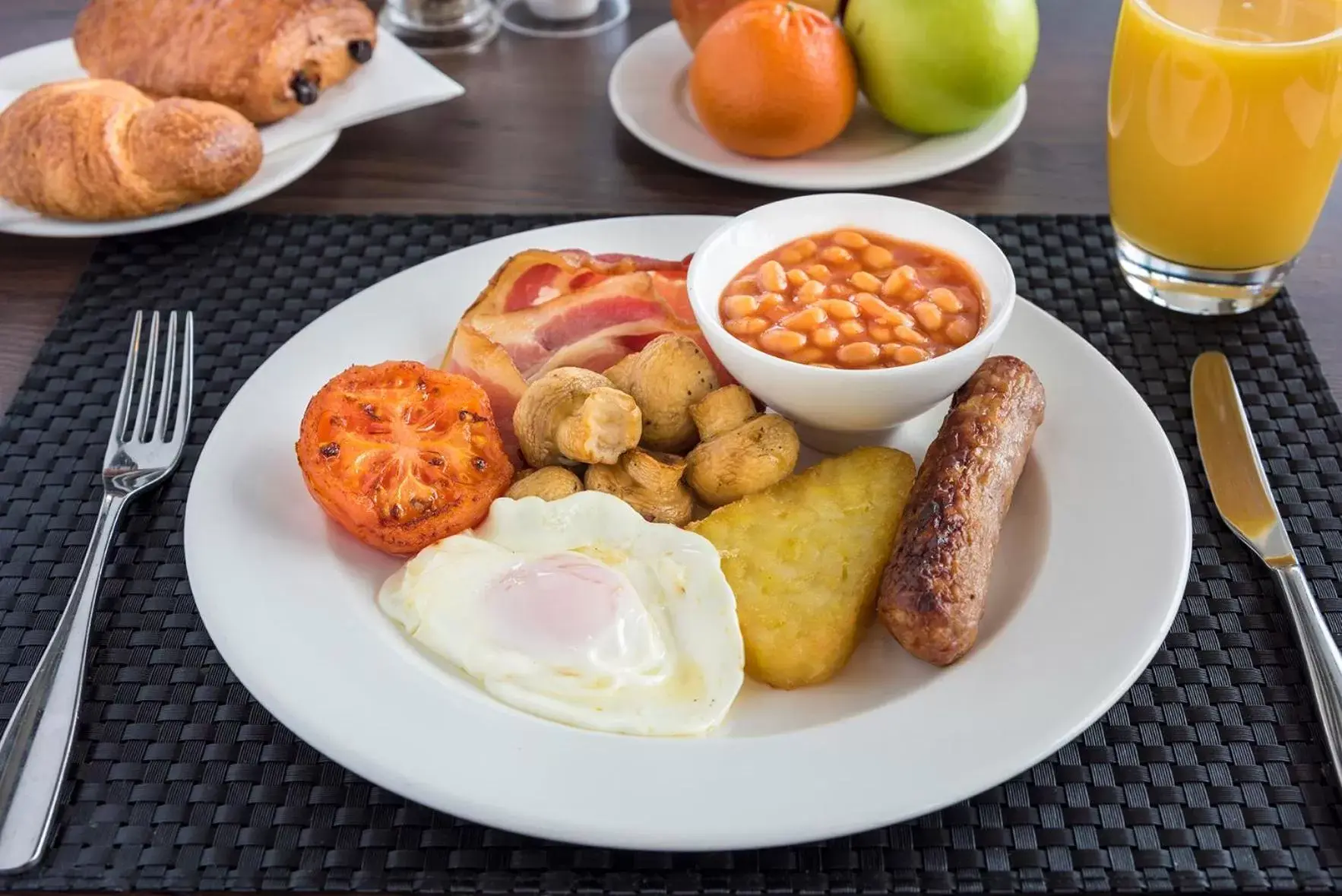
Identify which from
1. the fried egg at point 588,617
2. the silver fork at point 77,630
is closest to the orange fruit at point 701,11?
the silver fork at point 77,630

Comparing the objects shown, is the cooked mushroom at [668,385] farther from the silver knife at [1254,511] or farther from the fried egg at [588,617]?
the silver knife at [1254,511]

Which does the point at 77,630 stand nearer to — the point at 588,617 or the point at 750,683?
the point at 588,617

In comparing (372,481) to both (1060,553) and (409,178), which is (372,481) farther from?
(409,178)

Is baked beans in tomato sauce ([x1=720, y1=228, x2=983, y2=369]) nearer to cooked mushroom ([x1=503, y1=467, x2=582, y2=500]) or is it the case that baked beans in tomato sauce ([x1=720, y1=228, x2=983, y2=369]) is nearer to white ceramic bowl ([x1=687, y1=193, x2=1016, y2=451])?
white ceramic bowl ([x1=687, y1=193, x2=1016, y2=451])

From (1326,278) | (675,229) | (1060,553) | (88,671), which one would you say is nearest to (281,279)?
(675,229)

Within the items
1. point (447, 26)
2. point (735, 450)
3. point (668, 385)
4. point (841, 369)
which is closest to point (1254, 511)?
point (841, 369)

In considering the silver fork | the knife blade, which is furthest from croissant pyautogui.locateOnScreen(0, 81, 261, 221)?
the knife blade
